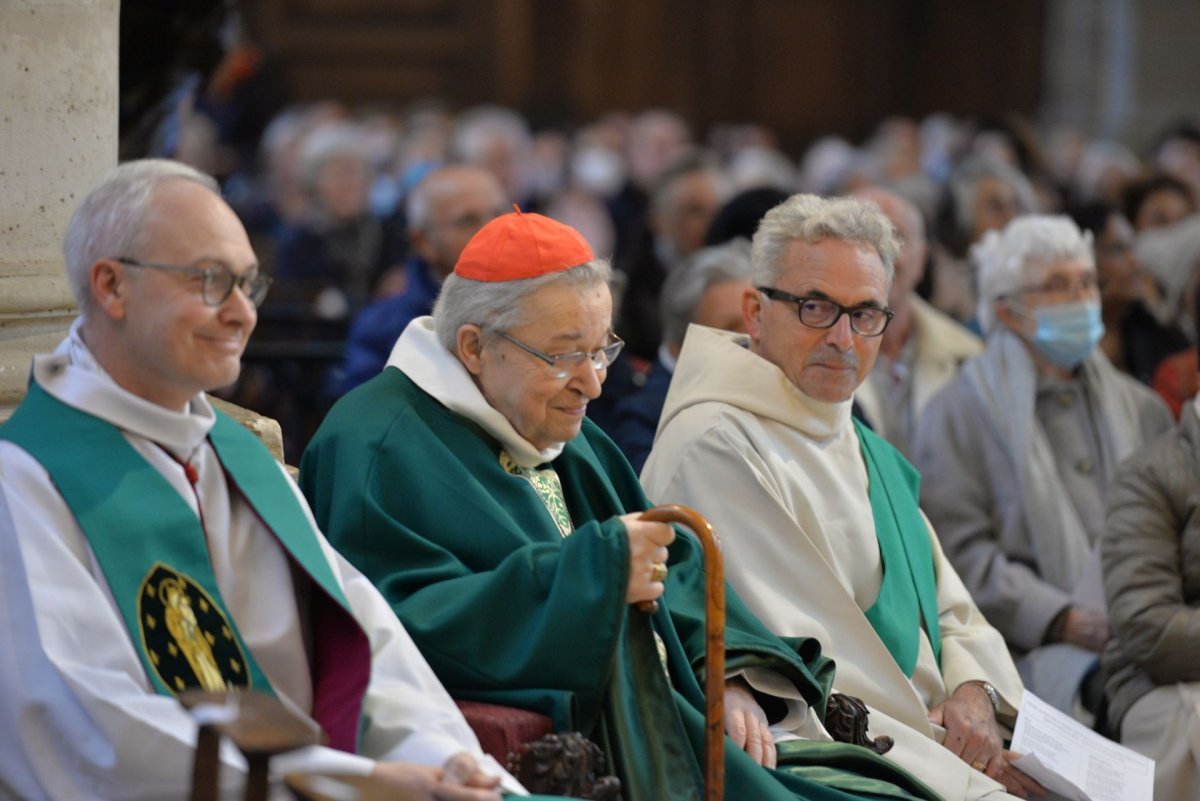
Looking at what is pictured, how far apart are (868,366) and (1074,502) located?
5.92 feet

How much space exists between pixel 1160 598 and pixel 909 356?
2176 mm

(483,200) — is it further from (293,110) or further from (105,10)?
(293,110)

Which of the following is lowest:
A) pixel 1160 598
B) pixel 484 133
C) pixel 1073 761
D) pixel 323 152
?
pixel 484 133

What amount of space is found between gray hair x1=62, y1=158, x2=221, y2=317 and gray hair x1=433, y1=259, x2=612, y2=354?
0.82 meters

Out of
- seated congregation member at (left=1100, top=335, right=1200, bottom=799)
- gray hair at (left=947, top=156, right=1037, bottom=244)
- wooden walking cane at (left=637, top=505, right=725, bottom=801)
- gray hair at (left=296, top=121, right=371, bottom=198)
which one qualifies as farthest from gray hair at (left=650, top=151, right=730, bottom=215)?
wooden walking cane at (left=637, top=505, right=725, bottom=801)

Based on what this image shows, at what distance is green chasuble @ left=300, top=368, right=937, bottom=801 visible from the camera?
11.5ft

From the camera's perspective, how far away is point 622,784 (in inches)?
142

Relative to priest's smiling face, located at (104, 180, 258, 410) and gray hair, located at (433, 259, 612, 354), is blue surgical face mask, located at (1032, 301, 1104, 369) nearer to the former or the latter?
gray hair, located at (433, 259, 612, 354)

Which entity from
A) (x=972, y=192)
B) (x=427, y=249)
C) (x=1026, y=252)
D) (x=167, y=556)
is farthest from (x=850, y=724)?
(x=972, y=192)

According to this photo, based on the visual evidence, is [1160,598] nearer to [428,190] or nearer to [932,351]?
[932,351]

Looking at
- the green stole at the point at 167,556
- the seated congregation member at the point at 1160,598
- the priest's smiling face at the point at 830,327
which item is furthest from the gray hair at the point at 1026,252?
the green stole at the point at 167,556

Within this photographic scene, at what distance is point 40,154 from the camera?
160 inches

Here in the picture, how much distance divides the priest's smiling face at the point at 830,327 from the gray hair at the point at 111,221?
175cm

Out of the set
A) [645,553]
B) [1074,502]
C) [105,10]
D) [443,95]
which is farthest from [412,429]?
[443,95]
